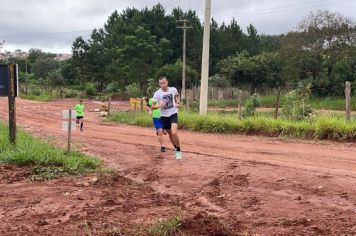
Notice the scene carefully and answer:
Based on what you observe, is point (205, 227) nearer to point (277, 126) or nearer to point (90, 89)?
point (277, 126)

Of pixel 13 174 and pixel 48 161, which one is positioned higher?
pixel 48 161

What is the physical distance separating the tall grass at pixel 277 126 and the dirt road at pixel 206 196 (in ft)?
10.2

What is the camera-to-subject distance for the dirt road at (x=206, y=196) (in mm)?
5703

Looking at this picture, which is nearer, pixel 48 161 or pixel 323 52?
pixel 48 161

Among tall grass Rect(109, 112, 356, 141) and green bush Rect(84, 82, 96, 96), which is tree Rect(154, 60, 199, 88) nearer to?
green bush Rect(84, 82, 96, 96)

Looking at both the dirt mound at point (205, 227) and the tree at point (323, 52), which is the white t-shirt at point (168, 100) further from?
the tree at point (323, 52)

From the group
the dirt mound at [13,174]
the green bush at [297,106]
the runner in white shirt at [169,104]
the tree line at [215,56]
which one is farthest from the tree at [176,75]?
the dirt mound at [13,174]

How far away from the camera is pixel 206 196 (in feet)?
23.2

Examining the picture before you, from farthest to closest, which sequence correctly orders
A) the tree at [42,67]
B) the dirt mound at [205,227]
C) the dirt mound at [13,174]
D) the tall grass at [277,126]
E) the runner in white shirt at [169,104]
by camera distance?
the tree at [42,67] → the tall grass at [277,126] → the runner in white shirt at [169,104] → the dirt mound at [13,174] → the dirt mound at [205,227]

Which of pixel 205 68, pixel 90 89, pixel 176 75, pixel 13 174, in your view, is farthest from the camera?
pixel 90 89

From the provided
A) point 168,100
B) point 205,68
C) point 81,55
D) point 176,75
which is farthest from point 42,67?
point 168,100

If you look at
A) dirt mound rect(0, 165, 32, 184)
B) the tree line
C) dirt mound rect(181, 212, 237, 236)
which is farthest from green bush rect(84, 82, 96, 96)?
dirt mound rect(181, 212, 237, 236)

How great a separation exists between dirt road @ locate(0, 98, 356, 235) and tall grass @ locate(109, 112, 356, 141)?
3.10 meters

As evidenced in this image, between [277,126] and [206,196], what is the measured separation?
9332 millimetres
